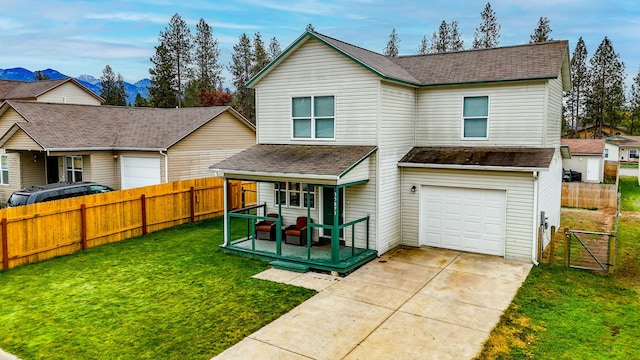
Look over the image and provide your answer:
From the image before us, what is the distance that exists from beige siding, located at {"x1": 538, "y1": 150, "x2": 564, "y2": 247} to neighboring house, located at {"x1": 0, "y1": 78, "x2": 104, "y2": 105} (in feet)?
128

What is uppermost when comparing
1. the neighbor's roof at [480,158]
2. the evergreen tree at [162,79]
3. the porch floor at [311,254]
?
the evergreen tree at [162,79]

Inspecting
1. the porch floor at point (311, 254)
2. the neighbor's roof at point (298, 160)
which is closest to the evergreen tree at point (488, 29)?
the neighbor's roof at point (298, 160)

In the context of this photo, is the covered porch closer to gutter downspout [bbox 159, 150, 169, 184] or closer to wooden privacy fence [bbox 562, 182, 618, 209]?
gutter downspout [bbox 159, 150, 169, 184]

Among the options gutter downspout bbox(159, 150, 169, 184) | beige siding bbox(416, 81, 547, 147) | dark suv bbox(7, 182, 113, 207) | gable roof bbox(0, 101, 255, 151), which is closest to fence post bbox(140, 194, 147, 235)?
dark suv bbox(7, 182, 113, 207)

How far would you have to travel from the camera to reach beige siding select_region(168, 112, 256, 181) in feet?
70.9

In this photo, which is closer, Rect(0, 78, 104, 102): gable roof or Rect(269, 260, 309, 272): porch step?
Rect(269, 260, 309, 272): porch step

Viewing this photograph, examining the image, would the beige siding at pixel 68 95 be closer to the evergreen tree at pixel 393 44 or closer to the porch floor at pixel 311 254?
the porch floor at pixel 311 254

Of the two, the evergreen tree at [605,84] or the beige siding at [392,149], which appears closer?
the beige siding at [392,149]

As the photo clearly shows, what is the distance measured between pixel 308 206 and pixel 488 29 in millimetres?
46146

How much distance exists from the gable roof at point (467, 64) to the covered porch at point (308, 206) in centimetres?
287

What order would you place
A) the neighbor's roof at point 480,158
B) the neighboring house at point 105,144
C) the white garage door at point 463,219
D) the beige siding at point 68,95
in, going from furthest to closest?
the beige siding at point 68,95, the neighboring house at point 105,144, the white garage door at point 463,219, the neighbor's roof at point 480,158

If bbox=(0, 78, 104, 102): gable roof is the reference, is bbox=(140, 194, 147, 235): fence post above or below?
below

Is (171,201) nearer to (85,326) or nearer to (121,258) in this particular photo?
(121,258)

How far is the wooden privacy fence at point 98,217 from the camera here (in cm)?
1260
